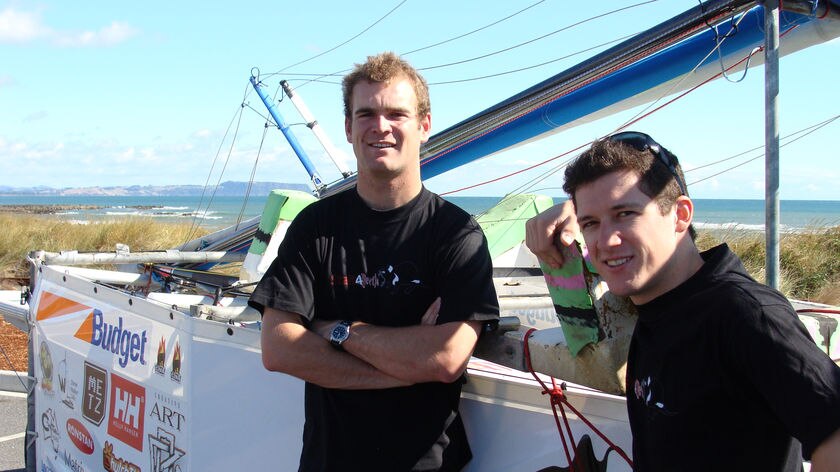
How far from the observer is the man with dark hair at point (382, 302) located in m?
2.42

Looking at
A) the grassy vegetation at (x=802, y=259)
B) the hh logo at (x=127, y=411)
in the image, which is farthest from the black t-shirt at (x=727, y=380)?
the grassy vegetation at (x=802, y=259)

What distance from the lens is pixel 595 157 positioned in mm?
1830

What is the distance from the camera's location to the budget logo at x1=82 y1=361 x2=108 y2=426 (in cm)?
391

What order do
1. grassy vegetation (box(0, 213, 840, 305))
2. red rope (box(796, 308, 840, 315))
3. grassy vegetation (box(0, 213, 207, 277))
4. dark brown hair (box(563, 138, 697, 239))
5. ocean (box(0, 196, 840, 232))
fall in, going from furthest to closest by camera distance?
grassy vegetation (box(0, 213, 207, 277)) < ocean (box(0, 196, 840, 232)) < grassy vegetation (box(0, 213, 840, 305)) < red rope (box(796, 308, 840, 315)) < dark brown hair (box(563, 138, 697, 239))

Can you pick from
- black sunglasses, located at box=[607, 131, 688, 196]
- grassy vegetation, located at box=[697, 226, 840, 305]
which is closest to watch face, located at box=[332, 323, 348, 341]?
black sunglasses, located at box=[607, 131, 688, 196]

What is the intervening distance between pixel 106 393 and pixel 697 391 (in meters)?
3.22

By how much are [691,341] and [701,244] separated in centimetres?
958

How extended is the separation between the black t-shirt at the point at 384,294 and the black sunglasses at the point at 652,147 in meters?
0.79

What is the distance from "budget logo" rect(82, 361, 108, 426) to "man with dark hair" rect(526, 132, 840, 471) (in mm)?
2950

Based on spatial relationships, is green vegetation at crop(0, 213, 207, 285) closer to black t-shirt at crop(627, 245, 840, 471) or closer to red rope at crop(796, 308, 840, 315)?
red rope at crop(796, 308, 840, 315)

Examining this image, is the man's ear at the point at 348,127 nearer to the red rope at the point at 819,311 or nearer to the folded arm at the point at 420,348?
the folded arm at the point at 420,348

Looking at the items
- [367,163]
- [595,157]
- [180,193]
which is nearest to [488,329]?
[367,163]

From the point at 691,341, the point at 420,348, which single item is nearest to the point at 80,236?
the point at 420,348

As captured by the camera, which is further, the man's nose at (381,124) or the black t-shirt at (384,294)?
the man's nose at (381,124)
